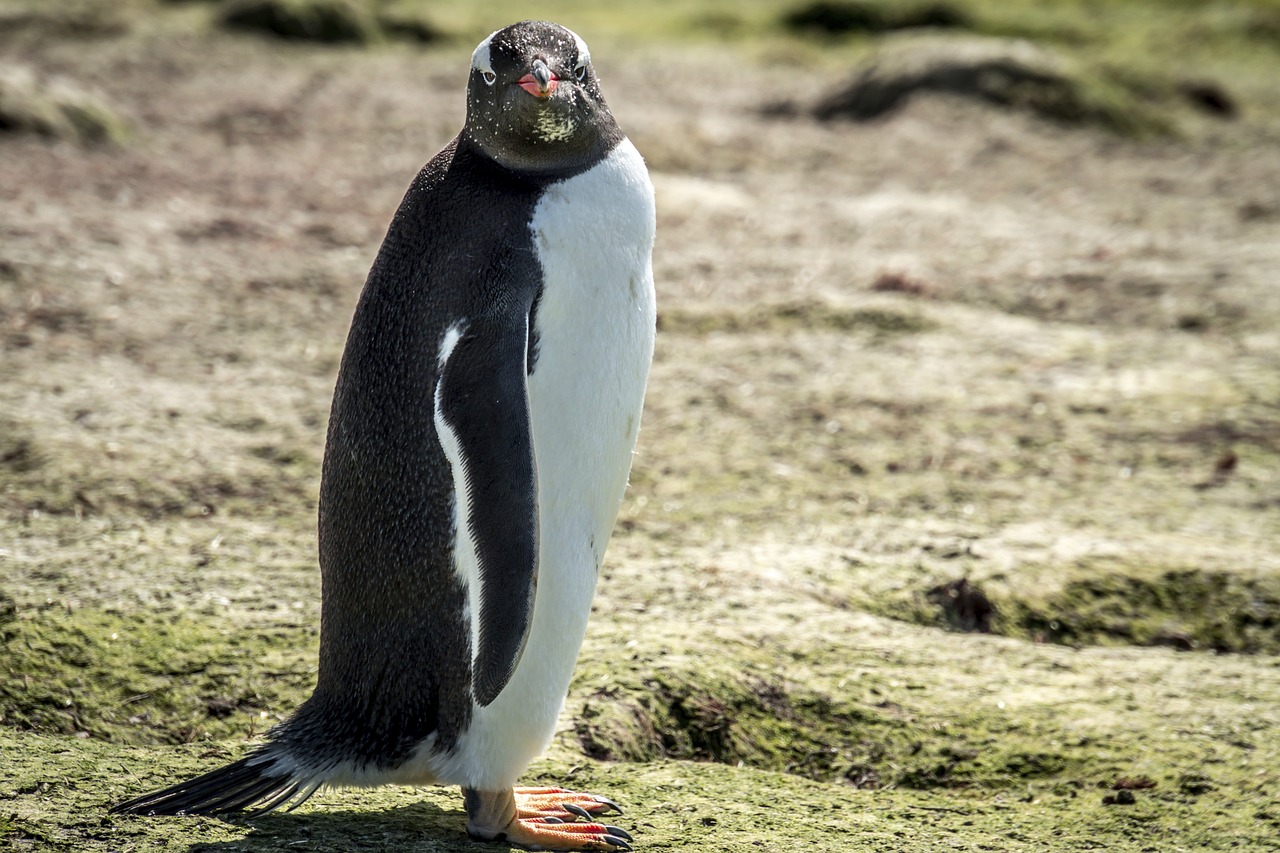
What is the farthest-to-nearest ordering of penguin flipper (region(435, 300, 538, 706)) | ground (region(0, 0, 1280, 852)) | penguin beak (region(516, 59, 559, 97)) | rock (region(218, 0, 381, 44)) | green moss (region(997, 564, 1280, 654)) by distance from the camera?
rock (region(218, 0, 381, 44)) < green moss (region(997, 564, 1280, 654)) < ground (region(0, 0, 1280, 852)) < penguin beak (region(516, 59, 559, 97)) < penguin flipper (region(435, 300, 538, 706))

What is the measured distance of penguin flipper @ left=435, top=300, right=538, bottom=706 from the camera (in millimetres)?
2713

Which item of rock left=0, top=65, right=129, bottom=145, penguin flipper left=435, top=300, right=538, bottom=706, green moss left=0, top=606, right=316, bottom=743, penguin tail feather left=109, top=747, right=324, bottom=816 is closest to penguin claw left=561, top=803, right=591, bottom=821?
penguin flipper left=435, top=300, right=538, bottom=706

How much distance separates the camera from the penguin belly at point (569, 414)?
2867 mm

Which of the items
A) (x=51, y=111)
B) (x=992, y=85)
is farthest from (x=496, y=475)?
(x=992, y=85)

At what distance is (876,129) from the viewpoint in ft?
38.2

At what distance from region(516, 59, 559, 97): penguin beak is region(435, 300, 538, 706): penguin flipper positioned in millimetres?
447

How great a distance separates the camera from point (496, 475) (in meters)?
2.71

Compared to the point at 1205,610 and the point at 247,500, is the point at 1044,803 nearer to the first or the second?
the point at 1205,610

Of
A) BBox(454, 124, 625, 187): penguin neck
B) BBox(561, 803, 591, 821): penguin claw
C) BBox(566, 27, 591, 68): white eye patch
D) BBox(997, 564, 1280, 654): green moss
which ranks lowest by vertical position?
BBox(561, 803, 591, 821): penguin claw

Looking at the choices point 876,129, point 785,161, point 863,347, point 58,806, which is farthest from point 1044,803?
point 876,129

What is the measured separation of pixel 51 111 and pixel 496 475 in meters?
7.97

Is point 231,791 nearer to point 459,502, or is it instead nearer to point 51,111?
point 459,502

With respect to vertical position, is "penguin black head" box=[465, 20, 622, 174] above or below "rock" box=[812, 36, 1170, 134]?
below

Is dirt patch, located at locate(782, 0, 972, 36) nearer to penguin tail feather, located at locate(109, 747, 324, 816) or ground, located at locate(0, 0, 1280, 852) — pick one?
ground, located at locate(0, 0, 1280, 852)
